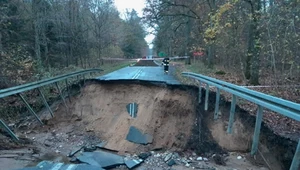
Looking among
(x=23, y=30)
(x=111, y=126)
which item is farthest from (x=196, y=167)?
(x=23, y=30)

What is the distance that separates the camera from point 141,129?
34.1 feet

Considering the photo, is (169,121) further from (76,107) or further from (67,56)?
(67,56)

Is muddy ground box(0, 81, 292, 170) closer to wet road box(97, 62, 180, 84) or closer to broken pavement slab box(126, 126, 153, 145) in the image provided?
broken pavement slab box(126, 126, 153, 145)

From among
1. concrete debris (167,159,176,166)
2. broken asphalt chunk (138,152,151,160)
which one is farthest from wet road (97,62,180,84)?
concrete debris (167,159,176,166)

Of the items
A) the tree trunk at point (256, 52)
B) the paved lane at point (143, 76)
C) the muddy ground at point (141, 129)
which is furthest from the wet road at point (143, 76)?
the tree trunk at point (256, 52)

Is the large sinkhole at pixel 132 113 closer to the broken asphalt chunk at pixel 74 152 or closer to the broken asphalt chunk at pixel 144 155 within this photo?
the broken asphalt chunk at pixel 144 155

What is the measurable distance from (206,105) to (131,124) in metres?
3.17

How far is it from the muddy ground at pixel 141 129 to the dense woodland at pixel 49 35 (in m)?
3.27

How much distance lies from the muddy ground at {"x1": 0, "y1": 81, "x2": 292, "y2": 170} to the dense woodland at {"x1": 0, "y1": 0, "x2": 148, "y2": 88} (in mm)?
3265

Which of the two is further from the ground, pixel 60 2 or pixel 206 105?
pixel 60 2

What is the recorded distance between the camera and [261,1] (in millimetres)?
13094

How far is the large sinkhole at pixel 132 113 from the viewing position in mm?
9789

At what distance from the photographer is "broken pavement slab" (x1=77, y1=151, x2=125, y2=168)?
24.2 feet

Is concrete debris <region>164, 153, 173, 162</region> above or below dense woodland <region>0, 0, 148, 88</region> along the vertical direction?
below
